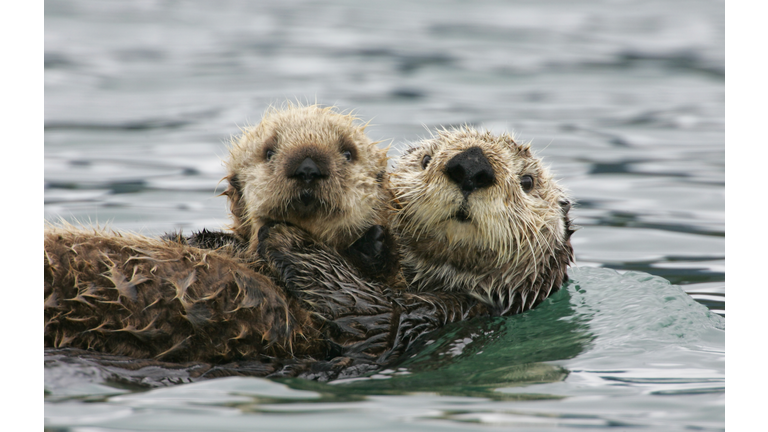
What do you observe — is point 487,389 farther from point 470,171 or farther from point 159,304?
point 159,304

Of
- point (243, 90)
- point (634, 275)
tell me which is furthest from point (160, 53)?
point (634, 275)

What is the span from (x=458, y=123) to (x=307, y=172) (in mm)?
7233

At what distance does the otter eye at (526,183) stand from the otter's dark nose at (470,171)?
Result: 562 millimetres

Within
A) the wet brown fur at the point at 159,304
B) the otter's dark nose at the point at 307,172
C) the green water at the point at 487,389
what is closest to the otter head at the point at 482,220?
the green water at the point at 487,389

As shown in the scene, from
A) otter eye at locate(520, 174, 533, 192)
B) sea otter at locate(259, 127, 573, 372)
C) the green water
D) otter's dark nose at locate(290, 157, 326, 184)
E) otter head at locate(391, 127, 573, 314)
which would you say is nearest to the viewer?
the green water

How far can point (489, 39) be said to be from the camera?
17.0 metres

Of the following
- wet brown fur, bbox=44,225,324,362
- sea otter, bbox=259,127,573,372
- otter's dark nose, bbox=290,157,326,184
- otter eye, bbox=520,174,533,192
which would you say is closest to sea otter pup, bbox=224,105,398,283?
otter's dark nose, bbox=290,157,326,184

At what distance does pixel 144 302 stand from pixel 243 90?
963cm

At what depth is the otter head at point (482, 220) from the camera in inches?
153

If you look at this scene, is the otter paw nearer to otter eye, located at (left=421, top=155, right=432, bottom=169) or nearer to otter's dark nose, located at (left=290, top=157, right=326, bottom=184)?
otter's dark nose, located at (left=290, top=157, right=326, bottom=184)

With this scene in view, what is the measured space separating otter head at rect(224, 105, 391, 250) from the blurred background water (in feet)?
2.64

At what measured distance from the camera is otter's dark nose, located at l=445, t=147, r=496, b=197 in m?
3.79

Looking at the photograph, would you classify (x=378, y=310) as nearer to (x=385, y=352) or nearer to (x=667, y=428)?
(x=385, y=352)

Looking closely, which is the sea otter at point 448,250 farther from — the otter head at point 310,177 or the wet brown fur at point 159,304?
the wet brown fur at point 159,304
